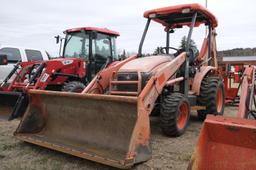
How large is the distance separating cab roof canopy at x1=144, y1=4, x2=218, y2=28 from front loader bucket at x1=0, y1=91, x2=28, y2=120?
319cm

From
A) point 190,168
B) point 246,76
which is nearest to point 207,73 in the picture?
point 246,76

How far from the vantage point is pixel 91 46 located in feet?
30.5

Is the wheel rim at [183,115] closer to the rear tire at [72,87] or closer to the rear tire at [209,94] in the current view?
the rear tire at [209,94]

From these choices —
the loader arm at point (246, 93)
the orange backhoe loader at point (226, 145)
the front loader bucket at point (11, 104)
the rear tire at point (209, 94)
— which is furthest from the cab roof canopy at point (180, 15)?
the orange backhoe loader at point (226, 145)

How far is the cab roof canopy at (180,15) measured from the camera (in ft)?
22.1

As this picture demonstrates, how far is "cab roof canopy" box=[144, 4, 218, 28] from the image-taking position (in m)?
6.74

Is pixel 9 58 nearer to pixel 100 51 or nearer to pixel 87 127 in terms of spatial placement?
pixel 100 51

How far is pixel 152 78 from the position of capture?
17.8ft

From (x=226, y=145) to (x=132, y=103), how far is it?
145cm

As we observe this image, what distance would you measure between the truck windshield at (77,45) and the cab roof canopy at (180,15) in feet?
8.40

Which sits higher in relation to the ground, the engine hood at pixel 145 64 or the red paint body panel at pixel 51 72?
the engine hood at pixel 145 64

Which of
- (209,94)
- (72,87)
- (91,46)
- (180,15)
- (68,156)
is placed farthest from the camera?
(91,46)

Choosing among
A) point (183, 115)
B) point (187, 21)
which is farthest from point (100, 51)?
point (183, 115)

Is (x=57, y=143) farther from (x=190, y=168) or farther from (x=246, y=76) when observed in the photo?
(x=246, y=76)
